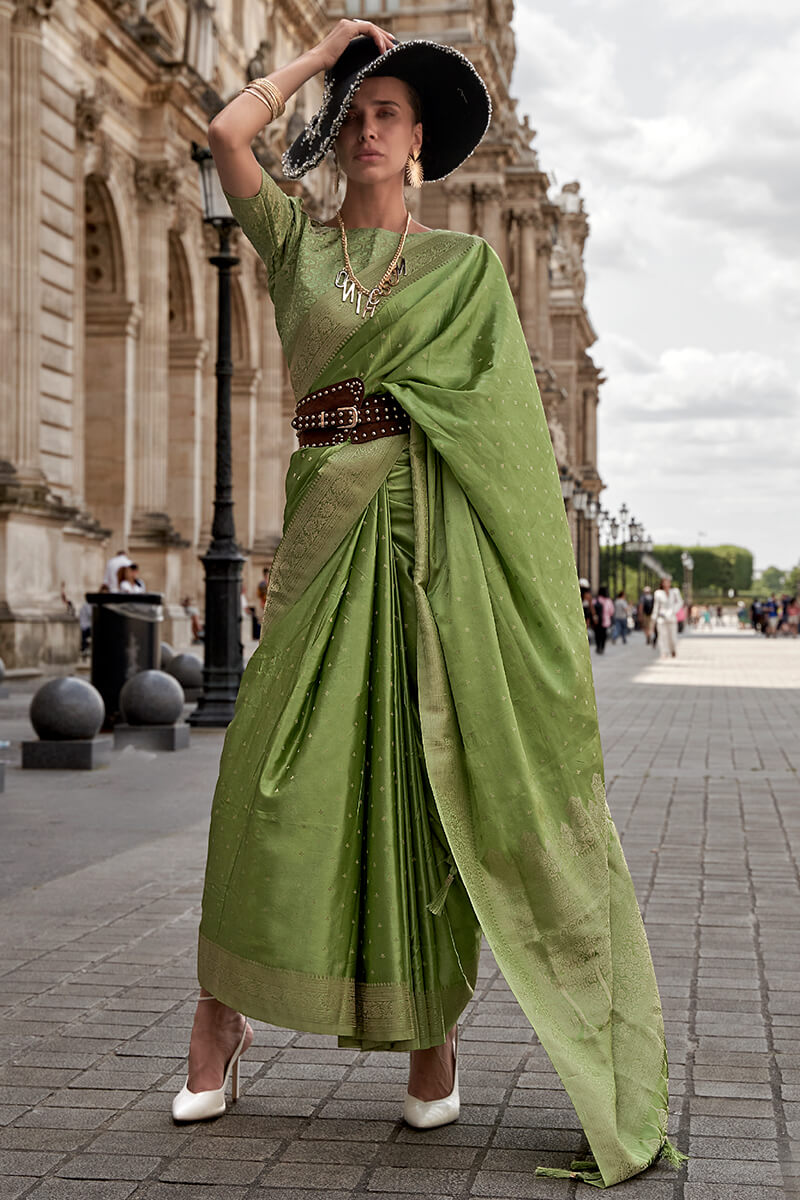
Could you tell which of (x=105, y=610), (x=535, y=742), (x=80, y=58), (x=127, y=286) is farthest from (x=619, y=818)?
(x=127, y=286)

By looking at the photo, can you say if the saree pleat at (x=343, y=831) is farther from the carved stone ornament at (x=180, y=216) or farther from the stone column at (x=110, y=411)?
the carved stone ornament at (x=180, y=216)

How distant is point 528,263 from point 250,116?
63.6 m

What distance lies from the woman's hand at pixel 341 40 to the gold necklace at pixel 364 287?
0.43 meters

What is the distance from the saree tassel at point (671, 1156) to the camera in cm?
342

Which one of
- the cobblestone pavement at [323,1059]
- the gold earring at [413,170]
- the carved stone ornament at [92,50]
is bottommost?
the cobblestone pavement at [323,1059]

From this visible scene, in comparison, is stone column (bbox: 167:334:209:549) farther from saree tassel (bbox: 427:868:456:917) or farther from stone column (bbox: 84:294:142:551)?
saree tassel (bbox: 427:868:456:917)

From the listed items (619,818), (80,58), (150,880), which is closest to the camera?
(150,880)

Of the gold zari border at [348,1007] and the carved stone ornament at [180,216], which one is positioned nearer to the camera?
the gold zari border at [348,1007]

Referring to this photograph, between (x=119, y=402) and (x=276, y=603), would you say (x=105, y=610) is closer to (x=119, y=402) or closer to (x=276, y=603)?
(x=276, y=603)

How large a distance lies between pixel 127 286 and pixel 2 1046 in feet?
85.2

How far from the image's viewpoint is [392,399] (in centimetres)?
365

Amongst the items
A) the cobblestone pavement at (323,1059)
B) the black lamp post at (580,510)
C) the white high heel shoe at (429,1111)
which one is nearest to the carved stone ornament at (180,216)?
the black lamp post at (580,510)

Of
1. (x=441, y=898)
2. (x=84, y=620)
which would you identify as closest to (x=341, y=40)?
(x=441, y=898)

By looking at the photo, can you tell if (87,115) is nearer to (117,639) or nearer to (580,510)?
(117,639)
